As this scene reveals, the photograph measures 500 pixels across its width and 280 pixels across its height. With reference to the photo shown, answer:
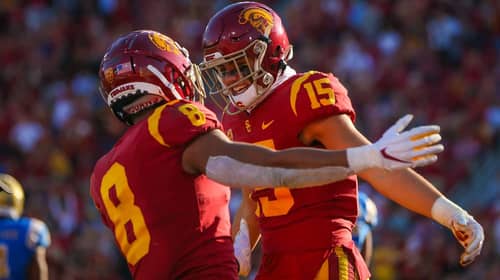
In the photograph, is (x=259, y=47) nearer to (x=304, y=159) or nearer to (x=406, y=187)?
(x=406, y=187)

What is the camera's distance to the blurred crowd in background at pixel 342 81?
10812 mm

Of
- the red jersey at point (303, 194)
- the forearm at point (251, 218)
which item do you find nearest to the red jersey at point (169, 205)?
the red jersey at point (303, 194)

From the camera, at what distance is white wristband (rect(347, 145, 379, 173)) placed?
3.49 metres

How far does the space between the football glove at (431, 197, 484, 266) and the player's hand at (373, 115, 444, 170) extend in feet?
2.10

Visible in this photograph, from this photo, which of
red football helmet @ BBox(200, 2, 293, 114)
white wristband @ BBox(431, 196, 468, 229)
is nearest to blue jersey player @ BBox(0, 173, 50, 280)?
red football helmet @ BBox(200, 2, 293, 114)

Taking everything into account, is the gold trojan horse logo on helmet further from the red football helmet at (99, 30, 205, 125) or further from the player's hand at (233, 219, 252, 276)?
the player's hand at (233, 219, 252, 276)

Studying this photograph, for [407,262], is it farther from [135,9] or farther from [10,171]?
[135,9]

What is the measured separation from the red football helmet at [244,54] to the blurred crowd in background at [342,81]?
567cm

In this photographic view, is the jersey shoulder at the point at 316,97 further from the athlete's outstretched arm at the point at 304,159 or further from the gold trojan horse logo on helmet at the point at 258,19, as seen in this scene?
the athlete's outstretched arm at the point at 304,159

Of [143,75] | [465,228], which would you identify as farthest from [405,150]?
[143,75]

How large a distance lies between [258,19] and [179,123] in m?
1.13

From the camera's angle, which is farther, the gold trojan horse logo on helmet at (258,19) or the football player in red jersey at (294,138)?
the gold trojan horse logo on helmet at (258,19)

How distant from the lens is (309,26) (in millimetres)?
13180

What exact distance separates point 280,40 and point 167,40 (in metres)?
0.69
